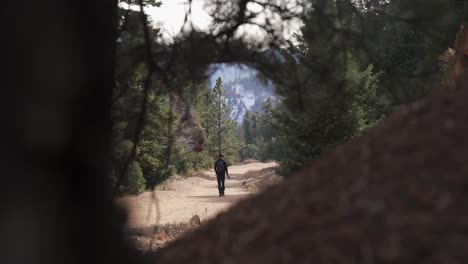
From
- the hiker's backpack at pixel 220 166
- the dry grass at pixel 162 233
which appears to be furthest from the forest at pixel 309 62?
the hiker's backpack at pixel 220 166

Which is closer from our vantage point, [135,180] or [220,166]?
[220,166]

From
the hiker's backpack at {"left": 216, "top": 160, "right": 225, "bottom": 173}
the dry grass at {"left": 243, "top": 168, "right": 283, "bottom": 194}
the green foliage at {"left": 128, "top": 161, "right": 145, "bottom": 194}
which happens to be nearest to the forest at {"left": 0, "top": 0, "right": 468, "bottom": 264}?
the dry grass at {"left": 243, "top": 168, "right": 283, "bottom": 194}

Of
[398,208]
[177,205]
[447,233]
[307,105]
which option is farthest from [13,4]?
[177,205]

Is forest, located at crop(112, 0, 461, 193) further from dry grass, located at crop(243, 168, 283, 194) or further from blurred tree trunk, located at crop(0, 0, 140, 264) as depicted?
dry grass, located at crop(243, 168, 283, 194)

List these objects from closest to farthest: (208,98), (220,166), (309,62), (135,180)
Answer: (309,62), (208,98), (220,166), (135,180)

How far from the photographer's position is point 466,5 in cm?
769

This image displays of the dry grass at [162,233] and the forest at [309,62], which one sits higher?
the forest at [309,62]

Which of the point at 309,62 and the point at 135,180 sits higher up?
the point at 309,62

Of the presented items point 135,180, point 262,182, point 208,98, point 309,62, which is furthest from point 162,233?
point 262,182

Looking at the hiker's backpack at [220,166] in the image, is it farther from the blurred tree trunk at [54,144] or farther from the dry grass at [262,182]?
the blurred tree trunk at [54,144]

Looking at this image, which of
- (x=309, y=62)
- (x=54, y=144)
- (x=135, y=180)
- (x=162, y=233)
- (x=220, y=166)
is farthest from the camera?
(x=135, y=180)

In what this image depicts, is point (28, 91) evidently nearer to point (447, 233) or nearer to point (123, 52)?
point (123, 52)

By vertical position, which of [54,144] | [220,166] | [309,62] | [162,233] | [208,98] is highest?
[309,62]

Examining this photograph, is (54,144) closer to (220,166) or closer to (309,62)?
(309,62)
